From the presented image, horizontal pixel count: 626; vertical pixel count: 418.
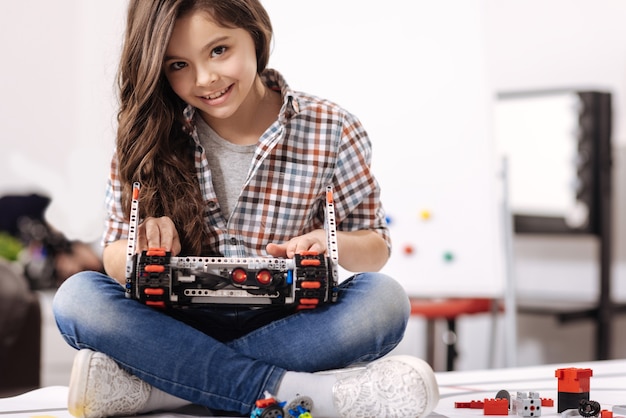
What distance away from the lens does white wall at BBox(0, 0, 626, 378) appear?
2133 mm

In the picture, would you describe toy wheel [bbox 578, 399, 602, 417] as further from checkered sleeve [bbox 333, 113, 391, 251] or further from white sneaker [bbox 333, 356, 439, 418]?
checkered sleeve [bbox 333, 113, 391, 251]

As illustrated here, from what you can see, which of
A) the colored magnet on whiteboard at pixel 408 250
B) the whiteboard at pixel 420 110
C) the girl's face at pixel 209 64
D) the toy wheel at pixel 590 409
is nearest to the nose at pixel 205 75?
the girl's face at pixel 209 64

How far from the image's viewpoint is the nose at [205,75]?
0.98m

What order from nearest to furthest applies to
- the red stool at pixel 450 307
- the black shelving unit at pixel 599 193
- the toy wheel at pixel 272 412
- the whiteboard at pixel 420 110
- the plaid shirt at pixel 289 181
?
the toy wheel at pixel 272 412
the plaid shirt at pixel 289 181
the whiteboard at pixel 420 110
the red stool at pixel 450 307
the black shelving unit at pixel 599 193

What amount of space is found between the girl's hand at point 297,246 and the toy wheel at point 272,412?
7.1 inches

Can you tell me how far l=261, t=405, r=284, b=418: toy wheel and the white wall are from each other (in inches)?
50.0

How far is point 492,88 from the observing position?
2.38 m

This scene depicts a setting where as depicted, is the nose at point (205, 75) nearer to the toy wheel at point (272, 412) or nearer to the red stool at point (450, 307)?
the toy wheel at point (272, 412)

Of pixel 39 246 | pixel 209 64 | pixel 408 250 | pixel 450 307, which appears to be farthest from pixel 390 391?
pixel 39 246

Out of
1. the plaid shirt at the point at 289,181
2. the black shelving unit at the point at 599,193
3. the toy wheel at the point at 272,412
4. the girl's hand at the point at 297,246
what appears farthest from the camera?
the black shelving unit at the point at 599,193

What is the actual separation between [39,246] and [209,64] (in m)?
1.38

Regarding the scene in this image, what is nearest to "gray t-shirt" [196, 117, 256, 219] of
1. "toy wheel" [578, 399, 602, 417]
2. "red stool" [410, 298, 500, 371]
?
"toy wheel" [578, 399, 602, 417]

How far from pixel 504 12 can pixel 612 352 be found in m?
0.95

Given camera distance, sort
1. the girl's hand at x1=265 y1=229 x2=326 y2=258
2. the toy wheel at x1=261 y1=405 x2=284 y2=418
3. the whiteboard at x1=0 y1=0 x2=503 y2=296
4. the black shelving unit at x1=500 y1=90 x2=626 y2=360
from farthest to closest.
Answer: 1. the black shelving unit at x1=500 y1=90 x2=626 y2=360
2. the whiteboard at x1=0 y1=0 x2=503 y2=296
3. the girl's hand at x1=265 y1=229 x2=326 y2=258
4. the toy wheel at x1=261 y1=405 x2=284 y2=418
